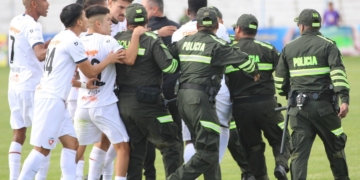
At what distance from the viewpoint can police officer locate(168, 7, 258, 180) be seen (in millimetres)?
8805

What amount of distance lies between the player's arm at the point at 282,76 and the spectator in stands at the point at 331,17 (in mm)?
24087

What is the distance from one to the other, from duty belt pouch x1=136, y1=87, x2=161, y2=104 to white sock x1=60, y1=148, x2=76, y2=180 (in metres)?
1.07

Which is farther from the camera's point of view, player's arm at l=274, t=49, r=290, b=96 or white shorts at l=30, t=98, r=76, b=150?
player's arm at l=274, t=49, r=290, b=96

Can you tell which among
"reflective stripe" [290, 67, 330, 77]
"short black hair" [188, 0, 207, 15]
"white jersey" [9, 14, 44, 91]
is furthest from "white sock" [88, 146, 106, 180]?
"reflective stripe" [290, 67, 330, 77]

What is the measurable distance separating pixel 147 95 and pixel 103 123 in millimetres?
649

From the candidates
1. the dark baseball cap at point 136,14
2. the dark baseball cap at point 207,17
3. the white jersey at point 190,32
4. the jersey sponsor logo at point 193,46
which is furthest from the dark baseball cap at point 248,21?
the dark baseball cap at point 136,14

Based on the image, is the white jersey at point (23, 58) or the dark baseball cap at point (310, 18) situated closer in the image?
the dark baseball cap at point (310, 18)

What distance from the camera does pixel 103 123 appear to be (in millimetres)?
8961

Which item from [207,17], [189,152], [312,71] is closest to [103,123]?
[189,152]

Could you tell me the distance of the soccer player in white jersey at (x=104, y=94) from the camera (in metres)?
8.95

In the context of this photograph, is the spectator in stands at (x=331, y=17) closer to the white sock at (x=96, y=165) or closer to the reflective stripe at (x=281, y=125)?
the reflective stripe at (x=281, y=125)

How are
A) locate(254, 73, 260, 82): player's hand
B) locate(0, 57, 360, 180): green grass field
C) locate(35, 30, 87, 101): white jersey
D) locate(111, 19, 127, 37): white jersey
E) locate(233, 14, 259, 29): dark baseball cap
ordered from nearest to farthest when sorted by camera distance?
locate(35, 30, 87, 101): white jersey < locate(254, 73, 260, 82): player's hand < locate(233, 14, 259, 29): dark baseball cap < locate(111, 19, 127, 37): white jersey < locate(0, 57, 360, 180): green grass field

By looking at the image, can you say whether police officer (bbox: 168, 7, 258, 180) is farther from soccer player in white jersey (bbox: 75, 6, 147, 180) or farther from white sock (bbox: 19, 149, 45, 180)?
white sock (bbox: 19, 149, 45, 180)

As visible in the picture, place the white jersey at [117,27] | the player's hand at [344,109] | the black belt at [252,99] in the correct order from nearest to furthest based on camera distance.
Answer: the player's hand at [344,109] < the black belt at [252,99] < the white jersey at [117,27]
